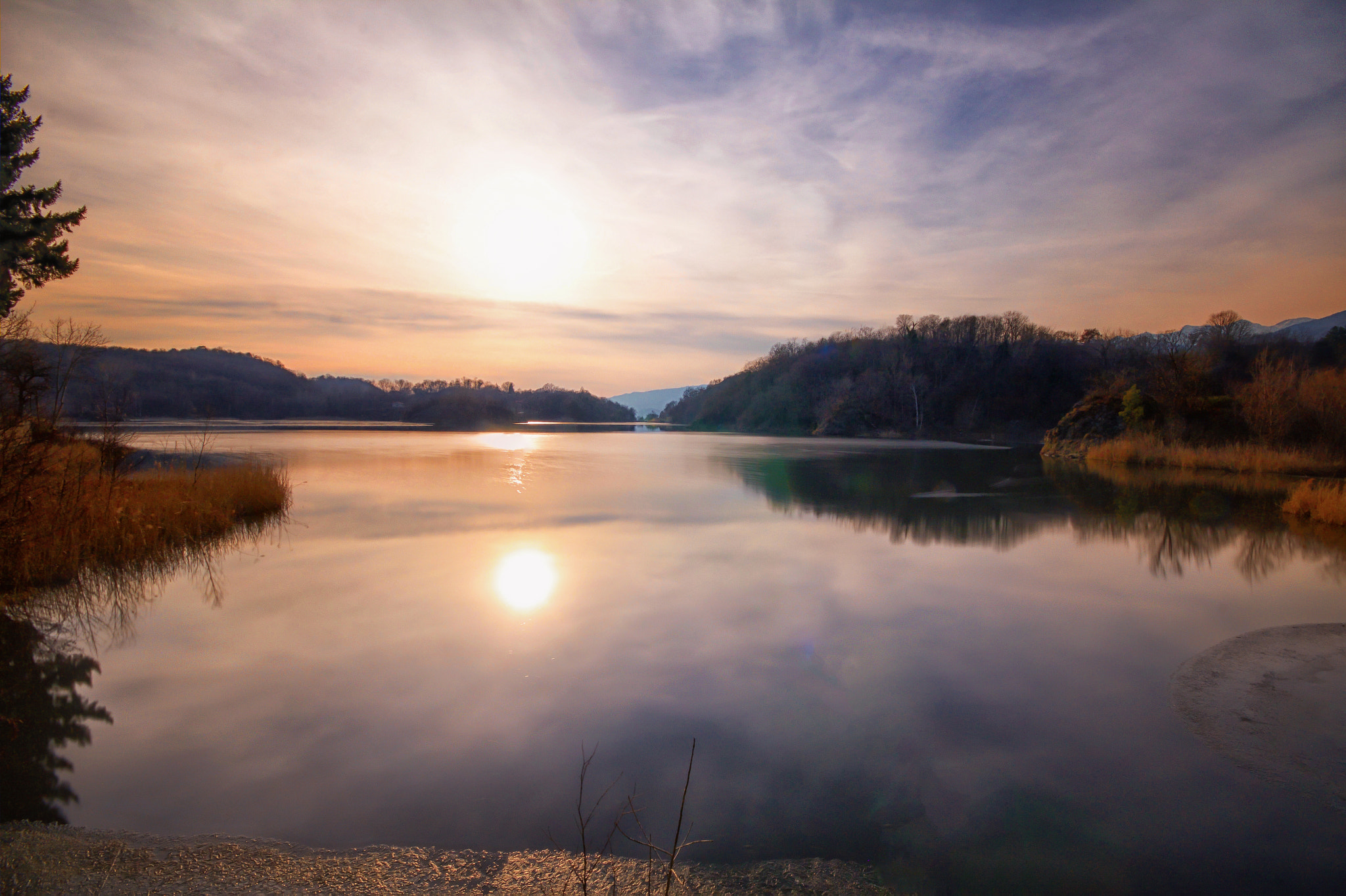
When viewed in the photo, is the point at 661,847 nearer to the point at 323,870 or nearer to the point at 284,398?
the point at 323,870

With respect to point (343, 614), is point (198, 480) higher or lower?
higher

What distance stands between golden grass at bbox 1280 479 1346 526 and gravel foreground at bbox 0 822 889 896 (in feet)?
47.4

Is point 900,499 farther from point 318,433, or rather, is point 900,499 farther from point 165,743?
point 318,433

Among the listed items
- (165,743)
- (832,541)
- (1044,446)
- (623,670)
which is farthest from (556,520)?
(1044,446)

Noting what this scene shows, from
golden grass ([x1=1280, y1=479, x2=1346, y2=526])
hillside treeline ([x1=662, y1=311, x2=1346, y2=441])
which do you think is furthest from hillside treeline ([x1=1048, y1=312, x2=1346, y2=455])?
golden grass ([x1=1280, y1=479, x2=1346, y2=526])

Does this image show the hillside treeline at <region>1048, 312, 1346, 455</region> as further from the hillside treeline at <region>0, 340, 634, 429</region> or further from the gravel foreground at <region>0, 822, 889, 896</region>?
the hillside treeline at <region>0, 340, 634, 429</region>

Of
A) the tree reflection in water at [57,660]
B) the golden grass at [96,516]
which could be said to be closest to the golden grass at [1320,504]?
the tree reflection in water at [57,660]

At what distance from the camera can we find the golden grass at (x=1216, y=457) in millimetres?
18500

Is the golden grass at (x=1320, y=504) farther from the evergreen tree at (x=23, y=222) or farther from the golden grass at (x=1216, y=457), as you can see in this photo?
the evergreen tree at (x=23, y=222)

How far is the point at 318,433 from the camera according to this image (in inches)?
2034

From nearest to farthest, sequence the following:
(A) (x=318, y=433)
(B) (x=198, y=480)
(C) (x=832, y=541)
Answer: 1. (C) (x=832, y=541)
2. (B) (x=198, y=480)
3. (A) (x=318, y=433)

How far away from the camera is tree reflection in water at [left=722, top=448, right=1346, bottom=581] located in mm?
10062

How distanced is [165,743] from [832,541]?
8936 mm

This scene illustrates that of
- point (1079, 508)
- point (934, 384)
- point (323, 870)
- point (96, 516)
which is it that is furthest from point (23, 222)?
point (934, 384)
